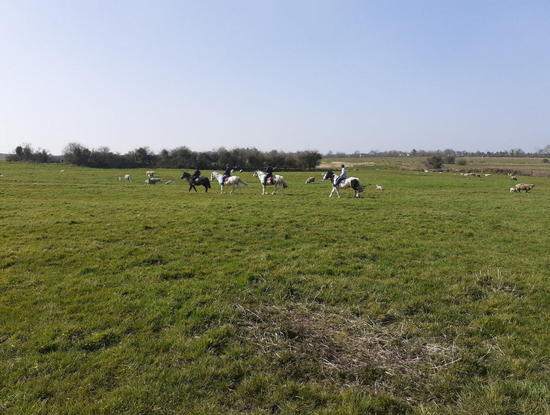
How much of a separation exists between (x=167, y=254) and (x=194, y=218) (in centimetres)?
504

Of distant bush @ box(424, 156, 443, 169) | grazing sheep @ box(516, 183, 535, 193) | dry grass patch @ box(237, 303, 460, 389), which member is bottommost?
dry grass patch @ box(237, 303, 460, 389)

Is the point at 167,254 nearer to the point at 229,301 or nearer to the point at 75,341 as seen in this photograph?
the point at 229,301

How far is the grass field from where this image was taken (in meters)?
3.67

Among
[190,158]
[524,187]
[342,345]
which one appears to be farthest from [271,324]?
[190,158]

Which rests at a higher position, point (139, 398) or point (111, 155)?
point (111, 155)

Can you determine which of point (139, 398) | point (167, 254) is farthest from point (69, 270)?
point (139, 398)

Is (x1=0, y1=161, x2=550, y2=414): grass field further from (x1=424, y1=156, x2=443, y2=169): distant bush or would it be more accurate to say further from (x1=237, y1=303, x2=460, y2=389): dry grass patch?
(x1=424, y1=156, x2=443, y2=169): distant bush

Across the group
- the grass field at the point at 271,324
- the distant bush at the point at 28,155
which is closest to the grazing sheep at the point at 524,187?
the grass field at the point at 271,324

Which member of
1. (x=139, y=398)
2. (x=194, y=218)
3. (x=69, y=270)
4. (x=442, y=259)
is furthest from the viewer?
(x=194, y=218)

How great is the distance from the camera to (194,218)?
46.5ft

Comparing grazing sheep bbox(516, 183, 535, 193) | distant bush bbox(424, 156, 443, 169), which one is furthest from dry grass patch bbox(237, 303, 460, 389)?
distant bush bbox(424, 156, 443, 169)

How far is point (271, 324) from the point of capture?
210 inches

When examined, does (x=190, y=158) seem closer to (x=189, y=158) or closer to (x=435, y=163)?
(x=189, y=158)

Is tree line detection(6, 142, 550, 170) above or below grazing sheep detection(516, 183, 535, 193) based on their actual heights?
above
